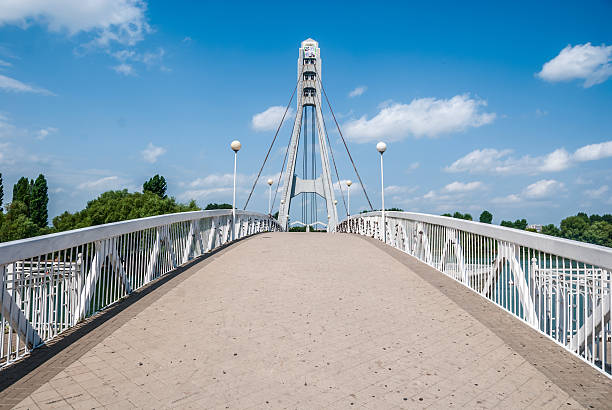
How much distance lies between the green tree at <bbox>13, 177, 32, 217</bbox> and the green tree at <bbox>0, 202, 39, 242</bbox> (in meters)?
12.7

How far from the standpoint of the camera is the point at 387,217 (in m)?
13.5

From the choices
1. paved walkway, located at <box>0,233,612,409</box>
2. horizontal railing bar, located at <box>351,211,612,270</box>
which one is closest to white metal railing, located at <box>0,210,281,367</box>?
paved walkway, located at <box>0,233,612,409</box>

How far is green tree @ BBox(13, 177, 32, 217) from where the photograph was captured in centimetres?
6172

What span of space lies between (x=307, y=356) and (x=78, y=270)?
3045 millimetres

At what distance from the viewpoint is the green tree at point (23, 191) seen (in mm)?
61719

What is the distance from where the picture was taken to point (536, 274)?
4789 mm

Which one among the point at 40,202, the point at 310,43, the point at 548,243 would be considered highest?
the point at 310,43

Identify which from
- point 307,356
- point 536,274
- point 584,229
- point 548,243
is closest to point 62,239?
point 307,356

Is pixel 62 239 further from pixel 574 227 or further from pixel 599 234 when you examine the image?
pixel 574 227

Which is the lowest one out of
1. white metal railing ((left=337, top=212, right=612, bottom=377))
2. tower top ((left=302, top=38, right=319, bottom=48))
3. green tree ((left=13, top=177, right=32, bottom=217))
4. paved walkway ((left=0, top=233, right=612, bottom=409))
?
paved walkway ((left=0, top=233, right=612, bottom=409))

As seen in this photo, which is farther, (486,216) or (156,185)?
(486,216)

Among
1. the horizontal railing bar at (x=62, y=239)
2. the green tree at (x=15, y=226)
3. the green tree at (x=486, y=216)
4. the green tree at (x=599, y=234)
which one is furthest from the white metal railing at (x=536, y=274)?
the green tree at (x=486, y=216)

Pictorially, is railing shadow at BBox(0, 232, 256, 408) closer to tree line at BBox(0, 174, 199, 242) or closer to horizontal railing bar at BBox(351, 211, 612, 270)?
horizontal railing bar at BBox(351, 211, 612, 270)

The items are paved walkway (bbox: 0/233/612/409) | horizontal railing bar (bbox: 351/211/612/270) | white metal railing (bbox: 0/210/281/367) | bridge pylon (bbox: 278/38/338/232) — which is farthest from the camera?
bridge pylon (bbox: 278/38/338/232)
